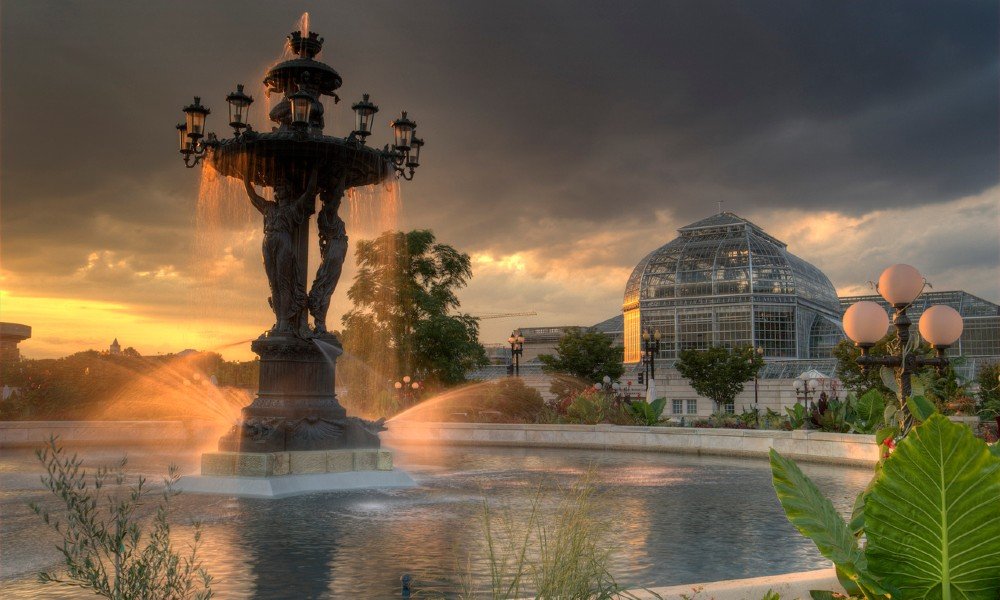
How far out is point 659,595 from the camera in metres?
4.39

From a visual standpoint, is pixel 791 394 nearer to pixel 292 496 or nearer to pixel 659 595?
pixel 292 496

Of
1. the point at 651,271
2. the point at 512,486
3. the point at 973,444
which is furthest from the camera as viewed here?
the point at 651,271

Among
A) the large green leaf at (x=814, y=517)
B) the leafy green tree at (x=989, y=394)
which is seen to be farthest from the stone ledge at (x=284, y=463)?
the leafy green tree at (x=989, y=394)

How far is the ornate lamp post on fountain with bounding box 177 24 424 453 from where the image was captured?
13.2 m

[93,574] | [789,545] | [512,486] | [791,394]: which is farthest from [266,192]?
[791,394]

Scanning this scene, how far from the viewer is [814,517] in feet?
14.1

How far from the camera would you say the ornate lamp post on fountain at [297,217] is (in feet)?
43.2

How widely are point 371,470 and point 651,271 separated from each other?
61.6 metres

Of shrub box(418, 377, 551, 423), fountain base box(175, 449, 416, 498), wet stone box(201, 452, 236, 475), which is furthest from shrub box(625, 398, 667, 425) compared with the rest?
wet stone box(201, 452, 236, 475)

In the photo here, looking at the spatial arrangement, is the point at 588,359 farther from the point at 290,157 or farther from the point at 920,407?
the point at 920,407

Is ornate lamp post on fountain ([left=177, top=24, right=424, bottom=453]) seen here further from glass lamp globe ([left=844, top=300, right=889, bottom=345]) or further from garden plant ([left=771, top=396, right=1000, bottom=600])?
garden plant ([left=771, top=396, right=1000, bottom=600])

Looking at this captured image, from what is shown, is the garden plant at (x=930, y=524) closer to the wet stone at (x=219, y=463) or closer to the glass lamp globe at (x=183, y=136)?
the wet stone at (x=219, y=463)

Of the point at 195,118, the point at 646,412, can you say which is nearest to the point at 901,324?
the point at 195,118

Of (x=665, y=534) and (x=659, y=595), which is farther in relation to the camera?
(x=665, y=534)
